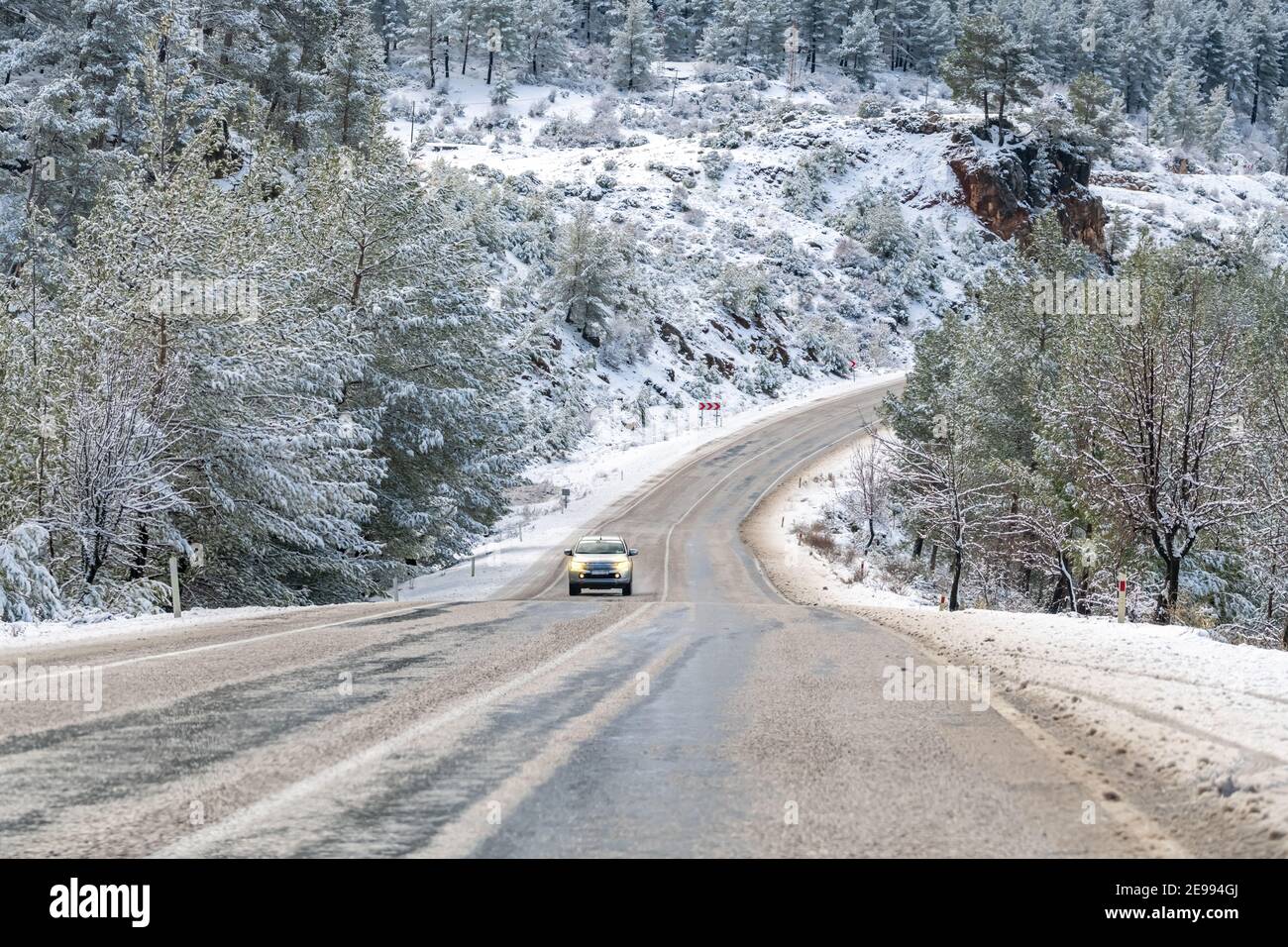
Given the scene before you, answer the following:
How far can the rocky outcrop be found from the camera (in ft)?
274

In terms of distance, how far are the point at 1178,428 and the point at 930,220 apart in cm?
7069

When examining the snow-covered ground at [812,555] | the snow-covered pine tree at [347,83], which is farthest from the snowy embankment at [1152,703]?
the snow-covered pine tree at [347,83]

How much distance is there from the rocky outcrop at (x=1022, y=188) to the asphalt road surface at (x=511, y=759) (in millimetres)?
85441

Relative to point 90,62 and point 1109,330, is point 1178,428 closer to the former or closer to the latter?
point 1109,330

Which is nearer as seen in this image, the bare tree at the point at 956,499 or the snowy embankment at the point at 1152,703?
the snowy embankment at the point at 1152,703

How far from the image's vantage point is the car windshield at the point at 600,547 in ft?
73.8

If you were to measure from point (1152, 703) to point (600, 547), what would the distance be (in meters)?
17.6

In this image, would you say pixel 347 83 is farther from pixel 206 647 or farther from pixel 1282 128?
pixel 1282 128

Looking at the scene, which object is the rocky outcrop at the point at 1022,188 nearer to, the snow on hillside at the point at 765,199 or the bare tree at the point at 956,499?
the snow on hillside at the point at 765,199

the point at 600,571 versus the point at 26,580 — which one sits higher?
the point at 26,580

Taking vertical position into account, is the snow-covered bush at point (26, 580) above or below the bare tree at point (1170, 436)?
below

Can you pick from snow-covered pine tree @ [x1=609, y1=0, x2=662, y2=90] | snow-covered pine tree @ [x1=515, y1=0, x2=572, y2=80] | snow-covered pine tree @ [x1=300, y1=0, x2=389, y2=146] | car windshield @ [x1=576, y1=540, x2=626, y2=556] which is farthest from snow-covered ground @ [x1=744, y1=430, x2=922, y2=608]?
snow-covered pine tree @ [x1=515, y1=0, x2=572, y2=80]

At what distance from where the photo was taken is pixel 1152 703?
228 inches

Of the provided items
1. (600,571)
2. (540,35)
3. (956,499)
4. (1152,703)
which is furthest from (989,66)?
(1152,703)
